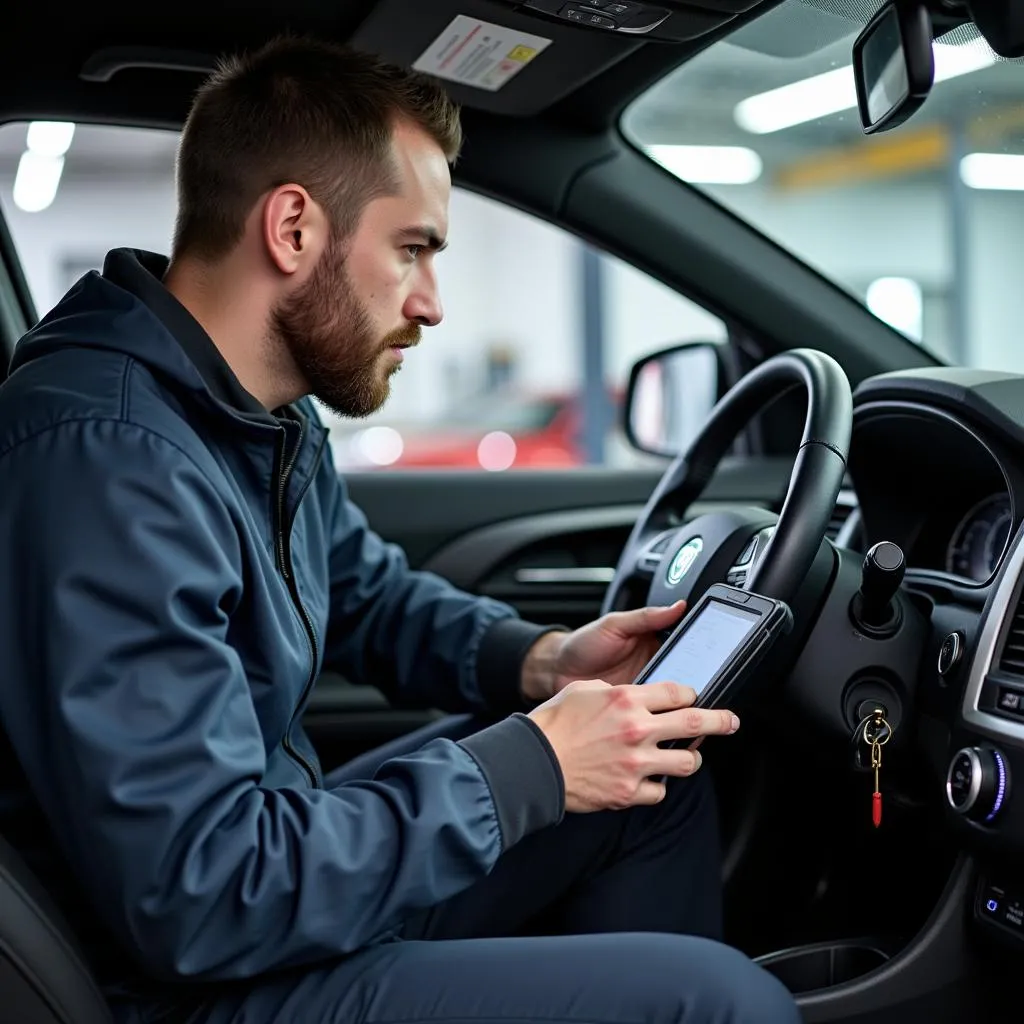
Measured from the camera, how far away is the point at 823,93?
184 cm

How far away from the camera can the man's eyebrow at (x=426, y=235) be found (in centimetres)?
123

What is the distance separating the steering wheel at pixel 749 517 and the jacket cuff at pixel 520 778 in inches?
10.8

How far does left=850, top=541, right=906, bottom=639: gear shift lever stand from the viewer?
1.22 metres

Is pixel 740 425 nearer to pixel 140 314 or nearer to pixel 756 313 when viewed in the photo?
pixel 756 313

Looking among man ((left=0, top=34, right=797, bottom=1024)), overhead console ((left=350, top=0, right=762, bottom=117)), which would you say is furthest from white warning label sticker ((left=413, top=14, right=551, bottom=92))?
man ((left=0, top=34, right=797, bottom=1024))

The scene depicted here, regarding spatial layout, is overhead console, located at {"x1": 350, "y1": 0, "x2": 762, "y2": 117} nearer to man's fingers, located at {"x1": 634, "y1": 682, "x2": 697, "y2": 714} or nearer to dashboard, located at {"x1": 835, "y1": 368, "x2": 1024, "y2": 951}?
dashboard, located at {"x1": 835, "y1": 368, "x2": 1024, "y2": 951}

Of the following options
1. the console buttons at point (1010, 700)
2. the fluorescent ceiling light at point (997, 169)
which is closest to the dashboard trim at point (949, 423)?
the console buttons at point (1010, 700)

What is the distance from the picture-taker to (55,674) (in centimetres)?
90

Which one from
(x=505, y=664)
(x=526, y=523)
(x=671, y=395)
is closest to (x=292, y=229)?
(x=505, y=664)

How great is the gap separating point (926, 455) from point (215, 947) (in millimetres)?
944

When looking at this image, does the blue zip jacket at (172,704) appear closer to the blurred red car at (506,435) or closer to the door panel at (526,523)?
the door panel at (526,523)

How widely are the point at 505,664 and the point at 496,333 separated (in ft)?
41.0

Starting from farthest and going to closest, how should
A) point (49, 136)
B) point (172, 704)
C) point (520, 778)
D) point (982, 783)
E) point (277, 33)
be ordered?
point (49, 136) → point (277, 33) → point (982, 783) → point (520, 778) → point (172, 704)

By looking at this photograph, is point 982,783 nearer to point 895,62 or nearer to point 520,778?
point 520,778
